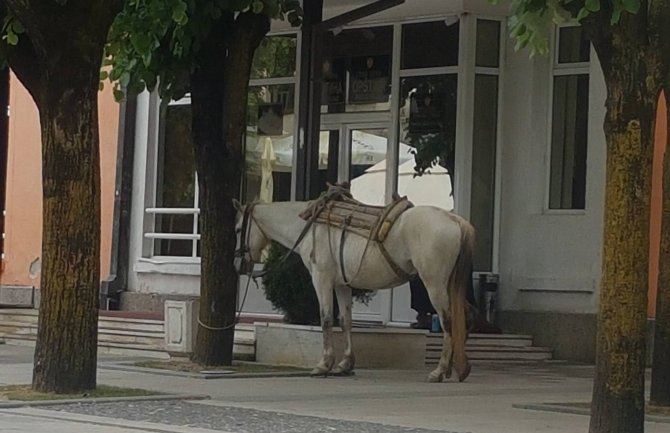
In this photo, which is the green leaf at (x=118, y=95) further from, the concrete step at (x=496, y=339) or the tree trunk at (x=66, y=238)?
the concrete step at (x=496, y=339)

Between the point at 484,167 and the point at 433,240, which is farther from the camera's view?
the point at 484,167

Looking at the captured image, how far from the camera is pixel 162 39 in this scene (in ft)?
56.1

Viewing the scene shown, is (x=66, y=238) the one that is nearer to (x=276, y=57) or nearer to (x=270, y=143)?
(x=270, y=143)

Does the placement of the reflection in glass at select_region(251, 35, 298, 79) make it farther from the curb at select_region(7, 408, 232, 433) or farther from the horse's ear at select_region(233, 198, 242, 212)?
the curb at select_region(7, 408, 232, 433)

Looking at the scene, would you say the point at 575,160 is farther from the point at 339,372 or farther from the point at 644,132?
the point at 644,132

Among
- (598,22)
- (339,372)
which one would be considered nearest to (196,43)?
(339,372)

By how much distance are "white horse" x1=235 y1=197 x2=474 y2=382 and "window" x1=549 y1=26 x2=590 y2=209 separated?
487 cm

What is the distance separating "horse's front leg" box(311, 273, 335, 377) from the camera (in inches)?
697

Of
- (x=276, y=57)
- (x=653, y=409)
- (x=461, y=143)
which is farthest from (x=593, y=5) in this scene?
(x=276, y=57)

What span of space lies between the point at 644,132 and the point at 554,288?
10.6 meters

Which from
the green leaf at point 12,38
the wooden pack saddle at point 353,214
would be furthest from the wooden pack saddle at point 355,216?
the green leaf at point 12,38

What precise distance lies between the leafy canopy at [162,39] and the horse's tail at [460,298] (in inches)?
133

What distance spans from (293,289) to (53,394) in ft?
17.6

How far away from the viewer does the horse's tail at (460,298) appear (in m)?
17.2
